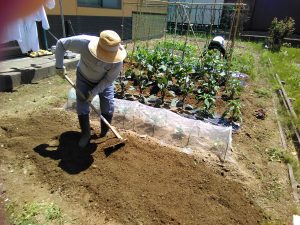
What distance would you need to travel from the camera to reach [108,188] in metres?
3.08

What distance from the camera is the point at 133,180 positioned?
3.21 metres

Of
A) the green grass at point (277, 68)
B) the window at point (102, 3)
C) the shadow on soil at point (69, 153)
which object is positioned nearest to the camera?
the shadow on soil at point (69, 153)

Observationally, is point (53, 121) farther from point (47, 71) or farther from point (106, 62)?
point (47, 71)

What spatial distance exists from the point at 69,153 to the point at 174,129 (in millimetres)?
1418

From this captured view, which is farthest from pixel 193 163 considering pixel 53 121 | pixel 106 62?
pixel 53 121

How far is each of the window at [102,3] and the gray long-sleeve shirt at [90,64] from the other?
666cm

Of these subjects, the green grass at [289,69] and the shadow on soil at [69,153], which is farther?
the green grass at [289,69]

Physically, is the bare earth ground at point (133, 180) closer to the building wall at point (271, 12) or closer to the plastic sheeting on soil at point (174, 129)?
the plastic sheeting on soil at point (174, 129)

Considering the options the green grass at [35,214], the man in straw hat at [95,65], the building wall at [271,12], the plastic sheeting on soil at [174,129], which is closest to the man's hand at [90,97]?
the man in straw hat at [95,65]

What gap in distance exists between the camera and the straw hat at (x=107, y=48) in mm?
3121

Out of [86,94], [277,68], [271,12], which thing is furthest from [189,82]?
[271,12]

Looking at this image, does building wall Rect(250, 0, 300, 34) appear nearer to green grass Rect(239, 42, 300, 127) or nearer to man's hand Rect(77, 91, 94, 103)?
green grass Rect(239, 42, 300, 127)

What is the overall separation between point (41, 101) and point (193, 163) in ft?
9.70

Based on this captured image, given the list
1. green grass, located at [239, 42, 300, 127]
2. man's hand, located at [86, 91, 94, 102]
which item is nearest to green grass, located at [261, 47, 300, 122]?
green grass, located at [239, 42, 300, 127]
